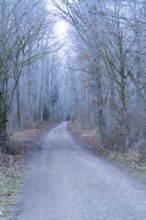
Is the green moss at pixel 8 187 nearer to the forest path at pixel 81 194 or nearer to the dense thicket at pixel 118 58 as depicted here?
the forest path at pixel 81 194

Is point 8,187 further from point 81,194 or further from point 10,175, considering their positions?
point 81,194

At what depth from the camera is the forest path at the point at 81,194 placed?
7.88 m

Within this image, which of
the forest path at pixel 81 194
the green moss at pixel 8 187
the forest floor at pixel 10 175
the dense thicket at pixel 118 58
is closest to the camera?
the forest path at pixel 81 194

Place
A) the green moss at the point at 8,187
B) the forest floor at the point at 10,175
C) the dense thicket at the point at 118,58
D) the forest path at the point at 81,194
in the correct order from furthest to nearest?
the dense thicket at the point at 118,58 → the forest floor at the point at 10,175 → the green moss at the point at 8,187 → the forest path at the point at 81,194

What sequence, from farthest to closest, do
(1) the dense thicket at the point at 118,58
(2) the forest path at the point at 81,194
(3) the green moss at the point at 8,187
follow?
1. (1) the dense thicket at the point at 118,58
2. (3) the green moss at the point at 8,187
3. (2) the forest path at the point at 81,194

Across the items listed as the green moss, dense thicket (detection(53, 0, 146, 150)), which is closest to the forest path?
the green moss

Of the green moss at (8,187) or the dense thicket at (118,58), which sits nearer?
the green moss at (8,187)

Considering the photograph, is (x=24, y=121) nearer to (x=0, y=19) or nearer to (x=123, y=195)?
(x=0, y=19)

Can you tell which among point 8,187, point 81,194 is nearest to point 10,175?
point 8,187

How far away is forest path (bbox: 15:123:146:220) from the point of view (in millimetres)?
7875

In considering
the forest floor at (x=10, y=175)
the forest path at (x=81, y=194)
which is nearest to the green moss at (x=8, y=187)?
the forest floor at (x=10, y=175)

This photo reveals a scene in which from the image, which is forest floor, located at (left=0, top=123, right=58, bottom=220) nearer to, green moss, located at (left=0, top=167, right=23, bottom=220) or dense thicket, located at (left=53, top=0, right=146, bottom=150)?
green moss, located at (left=0, top=167, right=23, bottom=220)

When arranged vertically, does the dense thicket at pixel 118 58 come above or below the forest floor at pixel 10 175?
above

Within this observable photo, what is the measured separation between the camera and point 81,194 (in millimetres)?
9906
